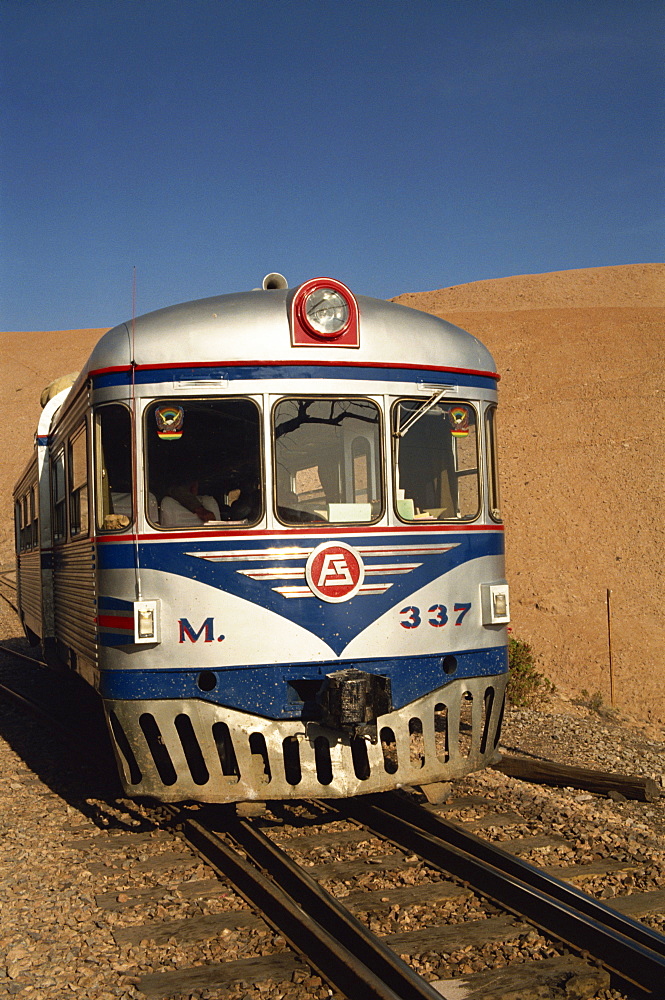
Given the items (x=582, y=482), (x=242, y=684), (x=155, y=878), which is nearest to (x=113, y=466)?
(x=242, y=684)

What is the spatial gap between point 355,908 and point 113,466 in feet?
9.94

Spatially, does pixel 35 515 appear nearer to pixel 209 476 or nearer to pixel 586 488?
pixel 209 476

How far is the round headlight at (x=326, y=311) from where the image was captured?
242 inches

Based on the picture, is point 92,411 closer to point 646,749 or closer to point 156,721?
point 156,721

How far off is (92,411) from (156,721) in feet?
6.60

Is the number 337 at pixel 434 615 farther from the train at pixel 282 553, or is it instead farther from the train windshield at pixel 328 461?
the train windshield at pixel 328 461

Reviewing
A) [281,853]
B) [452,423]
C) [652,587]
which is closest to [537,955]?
[281,853]

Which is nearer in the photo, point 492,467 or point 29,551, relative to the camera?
point 492,467

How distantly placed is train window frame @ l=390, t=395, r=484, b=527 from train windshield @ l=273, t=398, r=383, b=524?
108 mm

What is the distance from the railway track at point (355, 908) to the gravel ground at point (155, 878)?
0.07 feet

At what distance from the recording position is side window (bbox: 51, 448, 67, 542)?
27.9 feet

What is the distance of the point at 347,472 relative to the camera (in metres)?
6.26

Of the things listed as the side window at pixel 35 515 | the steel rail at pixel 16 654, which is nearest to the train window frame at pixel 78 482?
the side window at pixel 35 515

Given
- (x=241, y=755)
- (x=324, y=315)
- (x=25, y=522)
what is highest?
(x=324, y=315)
